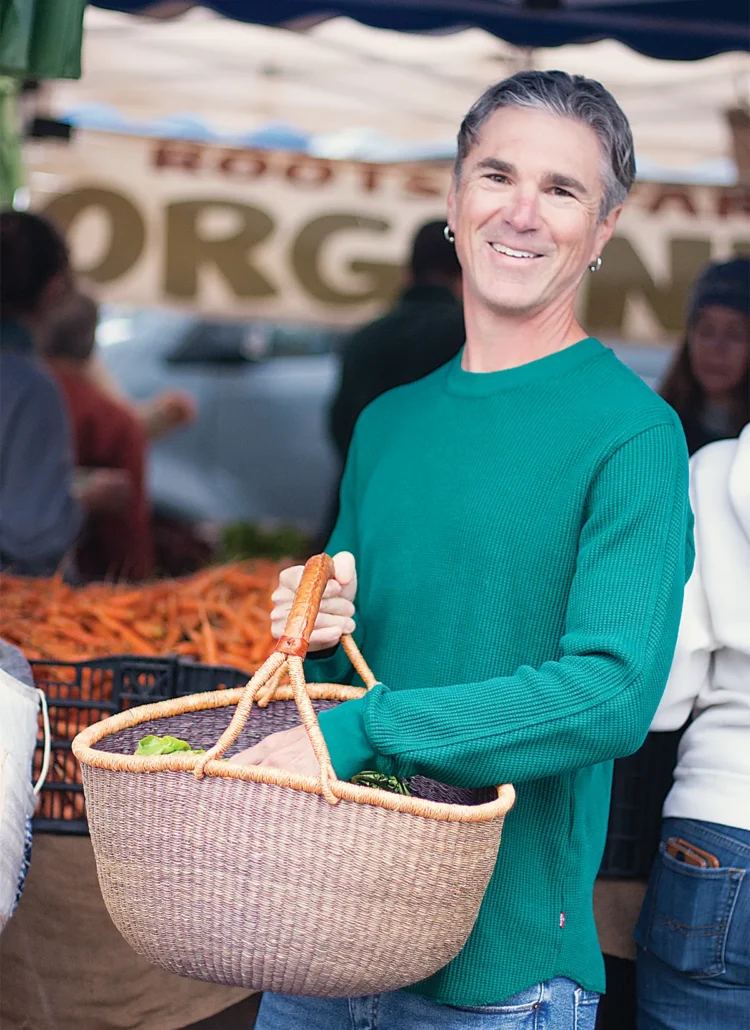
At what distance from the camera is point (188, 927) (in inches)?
56.9

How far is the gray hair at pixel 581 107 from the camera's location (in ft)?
5.67

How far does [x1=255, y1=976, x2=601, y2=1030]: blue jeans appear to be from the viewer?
164 cm

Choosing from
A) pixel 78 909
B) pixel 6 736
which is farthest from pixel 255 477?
pixel 6 736

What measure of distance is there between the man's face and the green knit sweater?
110mm

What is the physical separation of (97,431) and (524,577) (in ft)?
13.3

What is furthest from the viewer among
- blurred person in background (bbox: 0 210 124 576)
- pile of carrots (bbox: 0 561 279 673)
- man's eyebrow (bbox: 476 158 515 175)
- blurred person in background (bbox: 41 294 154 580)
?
blurred person in background (bbox: 41 294 154 580)

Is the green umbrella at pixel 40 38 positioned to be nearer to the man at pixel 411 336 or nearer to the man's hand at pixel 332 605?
the man's hand at pixel 332 605

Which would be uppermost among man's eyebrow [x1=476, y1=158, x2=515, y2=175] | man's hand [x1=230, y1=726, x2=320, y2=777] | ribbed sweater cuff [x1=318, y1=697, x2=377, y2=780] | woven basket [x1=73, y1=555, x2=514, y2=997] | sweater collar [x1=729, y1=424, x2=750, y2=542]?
man's eyebrow [x1=476, y1=158, x2=515, y2=175]

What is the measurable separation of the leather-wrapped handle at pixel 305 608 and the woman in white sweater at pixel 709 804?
0.81 metres

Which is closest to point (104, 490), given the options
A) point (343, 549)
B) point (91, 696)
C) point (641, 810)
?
point (91, 696)

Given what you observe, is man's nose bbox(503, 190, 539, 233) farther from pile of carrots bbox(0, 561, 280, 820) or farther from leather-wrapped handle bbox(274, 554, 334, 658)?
pile of carrots bbox(0, 561, 280, 820)

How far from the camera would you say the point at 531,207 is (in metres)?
1.73

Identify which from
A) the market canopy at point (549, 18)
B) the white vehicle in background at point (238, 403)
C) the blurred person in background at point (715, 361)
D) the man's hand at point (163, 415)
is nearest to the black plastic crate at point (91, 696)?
the blurred person in background at point (715, 361)

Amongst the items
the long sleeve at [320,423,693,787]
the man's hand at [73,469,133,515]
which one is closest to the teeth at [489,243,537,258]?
the long sleeve at [320,423,693,787]
